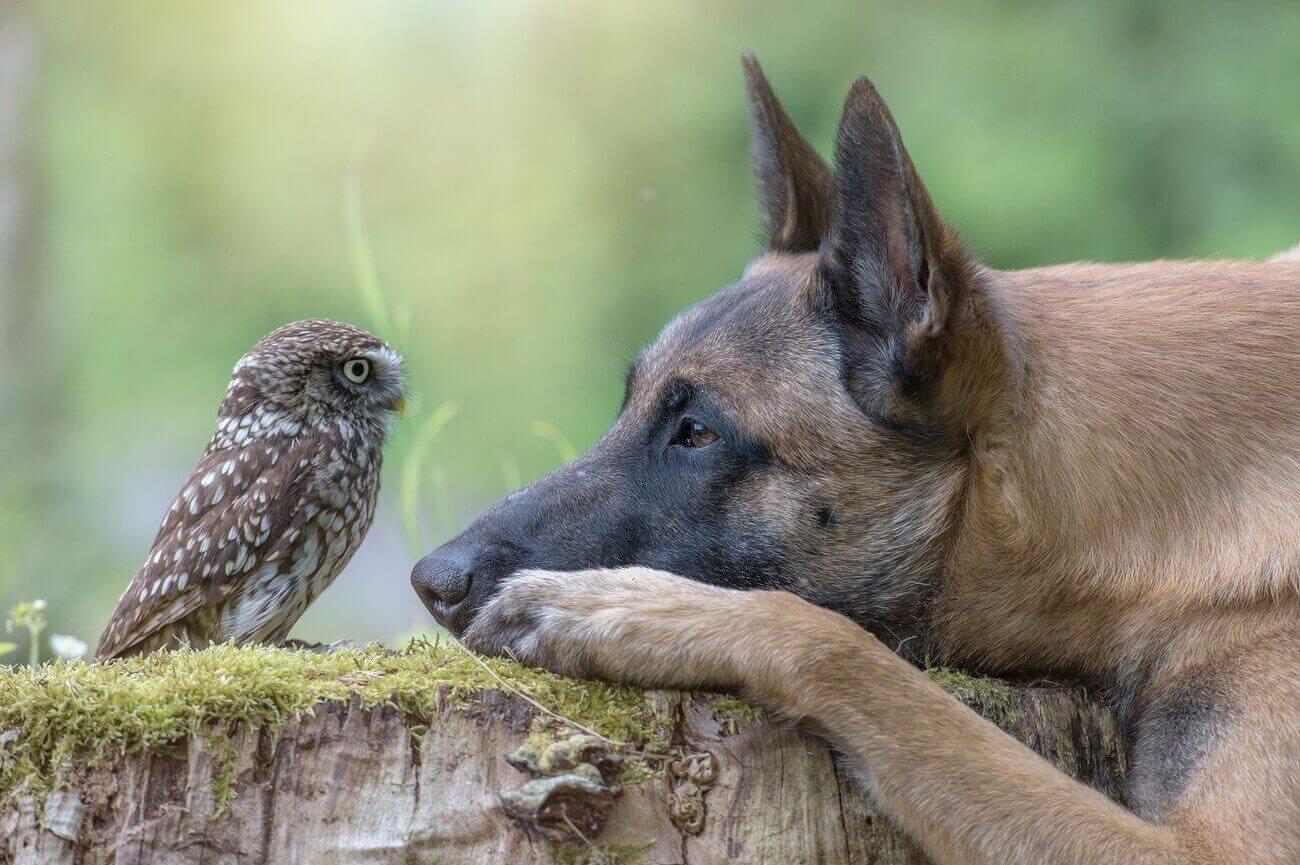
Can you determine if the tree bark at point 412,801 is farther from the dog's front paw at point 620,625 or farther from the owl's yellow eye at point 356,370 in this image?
the owl's yellow eye at point 356,370

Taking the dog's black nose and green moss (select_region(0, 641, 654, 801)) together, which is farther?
the dog's black nose

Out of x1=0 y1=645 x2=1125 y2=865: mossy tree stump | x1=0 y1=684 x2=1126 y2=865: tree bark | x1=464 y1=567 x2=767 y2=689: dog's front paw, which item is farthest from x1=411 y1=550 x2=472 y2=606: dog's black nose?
x1=0 y1=684 x2=1126 y2=865: tree bark

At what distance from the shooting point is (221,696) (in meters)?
2.04

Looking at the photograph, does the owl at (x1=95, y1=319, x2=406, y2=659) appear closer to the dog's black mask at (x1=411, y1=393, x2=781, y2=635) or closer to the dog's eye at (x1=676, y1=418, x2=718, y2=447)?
the dog's black mask at (x1=411, y1=393, x2=781, y2=635)

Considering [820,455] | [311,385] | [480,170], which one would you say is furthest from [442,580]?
[480,170]

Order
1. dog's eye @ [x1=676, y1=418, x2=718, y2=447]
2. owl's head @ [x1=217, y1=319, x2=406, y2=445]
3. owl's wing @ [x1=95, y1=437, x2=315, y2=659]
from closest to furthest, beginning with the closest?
dog's eye @ [x1=676, y1=418, x2=718, y2=447] → owl's wing @ [x1=95, y1=437, x2=315, y2=659] → owl's head @ [x1=217, y1=319, x2=406, y2=445]

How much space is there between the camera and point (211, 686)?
205 centimetres

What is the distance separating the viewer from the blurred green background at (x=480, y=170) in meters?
7.02

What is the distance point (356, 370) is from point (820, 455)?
1.72 meters

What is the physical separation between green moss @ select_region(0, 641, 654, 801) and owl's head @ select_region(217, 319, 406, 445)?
4.18ft

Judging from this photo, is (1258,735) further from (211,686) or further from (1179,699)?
(211,686)

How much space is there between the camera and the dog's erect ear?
350 centimetres

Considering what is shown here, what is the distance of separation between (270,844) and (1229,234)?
6.77 metres

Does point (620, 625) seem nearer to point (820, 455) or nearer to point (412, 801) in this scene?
point (412, 801)
